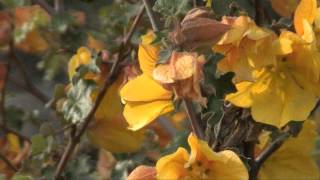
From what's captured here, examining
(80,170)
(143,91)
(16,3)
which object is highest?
(143,91)

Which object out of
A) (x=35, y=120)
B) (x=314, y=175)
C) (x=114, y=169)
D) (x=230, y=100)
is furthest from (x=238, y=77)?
(x=35, y=120)

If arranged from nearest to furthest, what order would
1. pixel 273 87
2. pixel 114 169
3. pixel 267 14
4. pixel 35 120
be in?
pixel 273 87, pixel 267 14, pixel 114 169, pixel 35 120

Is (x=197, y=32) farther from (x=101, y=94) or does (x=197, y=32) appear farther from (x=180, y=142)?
(x=101, y=94)

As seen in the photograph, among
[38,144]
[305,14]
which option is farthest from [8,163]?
[305,14]

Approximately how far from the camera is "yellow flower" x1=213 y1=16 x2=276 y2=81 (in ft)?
3.77

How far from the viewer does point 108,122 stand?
1.73 meters

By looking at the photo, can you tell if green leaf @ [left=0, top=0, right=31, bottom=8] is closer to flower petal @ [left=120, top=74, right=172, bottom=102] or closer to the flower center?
flower petal @ [left=120, top=74, right=172, bottom=102]

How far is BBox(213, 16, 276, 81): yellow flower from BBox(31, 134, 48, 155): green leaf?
0.55 meters

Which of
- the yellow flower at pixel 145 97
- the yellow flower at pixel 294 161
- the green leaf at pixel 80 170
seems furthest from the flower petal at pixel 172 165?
the green leaf at pixel 80 170

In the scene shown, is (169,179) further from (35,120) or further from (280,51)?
(35,120)

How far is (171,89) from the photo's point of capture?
115 cm

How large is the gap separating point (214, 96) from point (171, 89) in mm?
115

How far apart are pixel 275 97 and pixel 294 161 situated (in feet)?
0.93

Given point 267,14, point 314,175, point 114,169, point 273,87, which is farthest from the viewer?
point 114,169
